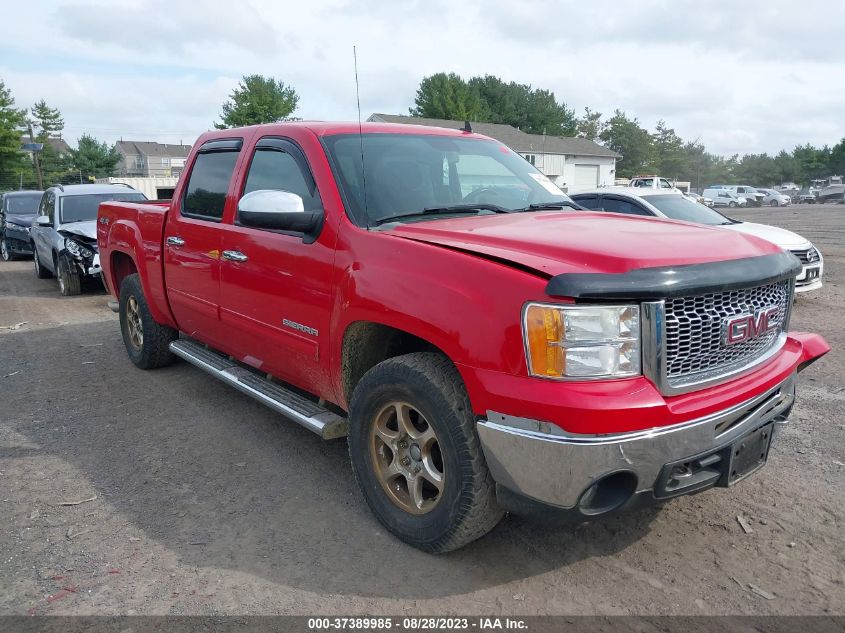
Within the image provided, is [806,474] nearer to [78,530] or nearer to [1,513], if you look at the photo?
[78,530]

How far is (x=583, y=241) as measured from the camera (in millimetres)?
2746

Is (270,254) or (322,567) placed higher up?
(270,254)

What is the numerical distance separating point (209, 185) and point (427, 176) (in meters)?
1.76

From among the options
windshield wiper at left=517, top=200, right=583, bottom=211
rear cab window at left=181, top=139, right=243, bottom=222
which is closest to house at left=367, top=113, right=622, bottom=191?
rear cab window at left=181, top=139, right=243, bottom=222

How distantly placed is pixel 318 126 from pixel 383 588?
2.55 meters

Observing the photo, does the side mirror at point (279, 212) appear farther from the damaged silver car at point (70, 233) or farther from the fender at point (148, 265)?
the damaged silver car at point (70, 233)

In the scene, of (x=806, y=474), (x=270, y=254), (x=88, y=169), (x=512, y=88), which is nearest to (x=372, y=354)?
(x=270, y=254)

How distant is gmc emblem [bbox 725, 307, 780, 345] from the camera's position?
2.64 metres

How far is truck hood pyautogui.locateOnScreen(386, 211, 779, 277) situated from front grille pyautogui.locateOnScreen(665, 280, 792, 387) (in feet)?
0.54

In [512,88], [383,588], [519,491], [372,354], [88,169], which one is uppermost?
[512,88]

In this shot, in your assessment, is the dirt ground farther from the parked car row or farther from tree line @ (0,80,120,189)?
tree line @ (0,80,120,189)

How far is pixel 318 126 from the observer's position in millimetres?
3855

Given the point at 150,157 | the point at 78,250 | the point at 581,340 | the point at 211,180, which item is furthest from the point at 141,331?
the point at 150,157

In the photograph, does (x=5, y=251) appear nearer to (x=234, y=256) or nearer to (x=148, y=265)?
(x=148, y=265)
